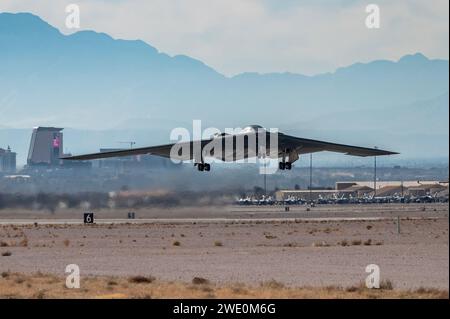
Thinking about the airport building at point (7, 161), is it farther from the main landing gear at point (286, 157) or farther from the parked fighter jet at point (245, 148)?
the main landing gear at point (286, 157)

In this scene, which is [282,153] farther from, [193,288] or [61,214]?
[61,214]

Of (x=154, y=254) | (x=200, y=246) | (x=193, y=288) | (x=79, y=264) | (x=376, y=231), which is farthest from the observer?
(x=376, y=231)

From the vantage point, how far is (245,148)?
52250 mm

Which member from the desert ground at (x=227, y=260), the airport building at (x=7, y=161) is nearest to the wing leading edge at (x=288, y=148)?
the desert ground at (x=227, y=260)

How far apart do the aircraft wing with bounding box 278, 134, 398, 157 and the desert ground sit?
5.15 m

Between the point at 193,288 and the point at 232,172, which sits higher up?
the point at 232,172

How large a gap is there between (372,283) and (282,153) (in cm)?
2968

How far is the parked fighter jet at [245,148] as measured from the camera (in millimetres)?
50781

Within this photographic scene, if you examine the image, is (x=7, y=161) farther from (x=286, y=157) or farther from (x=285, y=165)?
(x=285, y=165)

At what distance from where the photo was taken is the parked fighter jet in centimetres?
5078

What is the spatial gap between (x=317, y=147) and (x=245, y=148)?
6534mm

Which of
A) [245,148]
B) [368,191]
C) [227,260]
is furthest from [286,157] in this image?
[368,191]
